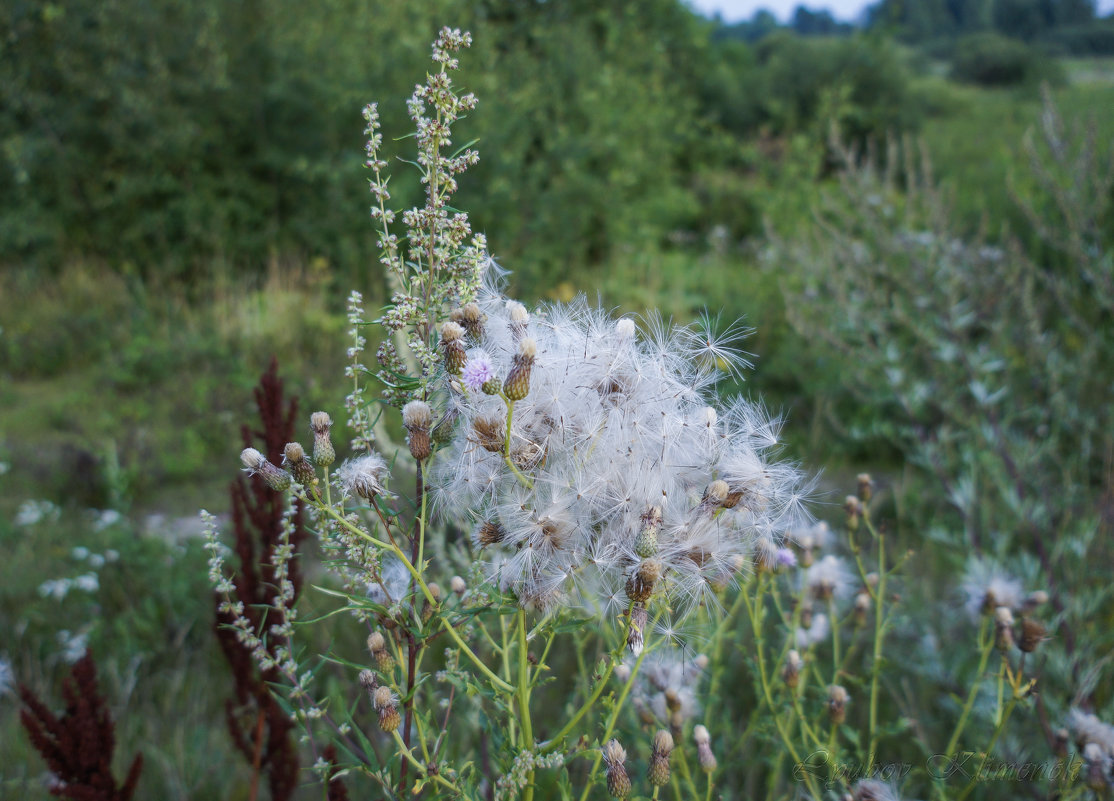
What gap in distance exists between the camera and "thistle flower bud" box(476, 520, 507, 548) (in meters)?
1.20

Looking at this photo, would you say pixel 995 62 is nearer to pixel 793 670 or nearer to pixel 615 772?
pixel 793 670

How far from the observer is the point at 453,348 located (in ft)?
3.66

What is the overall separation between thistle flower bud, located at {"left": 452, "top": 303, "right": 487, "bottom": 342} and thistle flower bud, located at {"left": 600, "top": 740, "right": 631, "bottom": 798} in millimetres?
698

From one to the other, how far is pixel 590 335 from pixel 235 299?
8.39m

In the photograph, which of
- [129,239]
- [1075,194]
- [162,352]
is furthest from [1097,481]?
[129,239]

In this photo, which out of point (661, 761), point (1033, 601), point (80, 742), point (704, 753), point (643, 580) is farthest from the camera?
point (1033, 601)

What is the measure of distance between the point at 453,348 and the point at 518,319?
15 centimetres

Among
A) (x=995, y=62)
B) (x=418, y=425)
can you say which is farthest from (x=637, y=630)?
(x=995, y=62)

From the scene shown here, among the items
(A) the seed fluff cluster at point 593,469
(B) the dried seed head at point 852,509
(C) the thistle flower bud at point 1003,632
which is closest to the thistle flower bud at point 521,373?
(A) the seed fluff cluster at point 593,469

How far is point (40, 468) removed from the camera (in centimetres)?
547

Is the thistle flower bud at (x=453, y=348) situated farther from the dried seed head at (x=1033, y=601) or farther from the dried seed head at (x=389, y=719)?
the dried seed head at (x=1033, y=601)

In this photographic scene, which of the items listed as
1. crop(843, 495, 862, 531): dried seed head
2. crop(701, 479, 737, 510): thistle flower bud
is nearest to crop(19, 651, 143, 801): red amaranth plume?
crop(701, 479, 737, 510): thistle flower bud

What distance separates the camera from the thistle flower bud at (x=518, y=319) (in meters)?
1.22

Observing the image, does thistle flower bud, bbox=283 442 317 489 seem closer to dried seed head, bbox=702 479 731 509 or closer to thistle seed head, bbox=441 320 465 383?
thistle seed head, bbox=441 320 465 383
